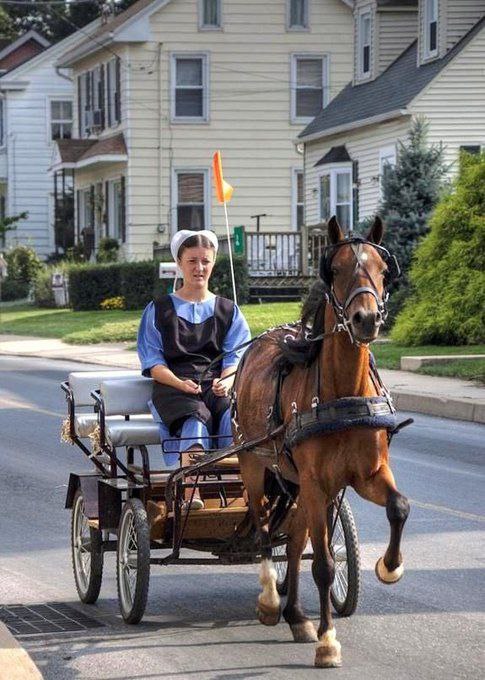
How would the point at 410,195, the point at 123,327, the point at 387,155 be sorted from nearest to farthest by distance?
the point at 410,195
the point at 123,327
the point at 387,155

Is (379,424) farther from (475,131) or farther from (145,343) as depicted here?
(475,131)

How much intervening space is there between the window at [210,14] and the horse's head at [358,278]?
4055 centimetres

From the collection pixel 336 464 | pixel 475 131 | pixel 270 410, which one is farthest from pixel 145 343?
pixel 475 131

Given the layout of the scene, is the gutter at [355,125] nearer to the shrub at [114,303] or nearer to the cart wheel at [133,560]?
the shrub at [114,303]

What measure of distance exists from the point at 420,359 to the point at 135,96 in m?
25.9

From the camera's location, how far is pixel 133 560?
25.8 feet

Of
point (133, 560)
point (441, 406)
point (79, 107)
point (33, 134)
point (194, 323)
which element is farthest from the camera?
point (33, 134)

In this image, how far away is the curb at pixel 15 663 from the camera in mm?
6512

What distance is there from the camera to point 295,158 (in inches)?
1879

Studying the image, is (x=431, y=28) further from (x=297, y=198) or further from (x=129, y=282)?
(x=297, y=198)

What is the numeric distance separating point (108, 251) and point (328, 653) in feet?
137

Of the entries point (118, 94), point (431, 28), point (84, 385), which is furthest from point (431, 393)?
point (118, 94)

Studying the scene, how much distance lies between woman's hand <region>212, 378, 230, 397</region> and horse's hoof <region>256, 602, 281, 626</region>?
1.37 m

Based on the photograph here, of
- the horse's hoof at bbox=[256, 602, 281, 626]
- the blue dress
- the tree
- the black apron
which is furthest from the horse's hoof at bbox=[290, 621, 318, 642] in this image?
the tree
